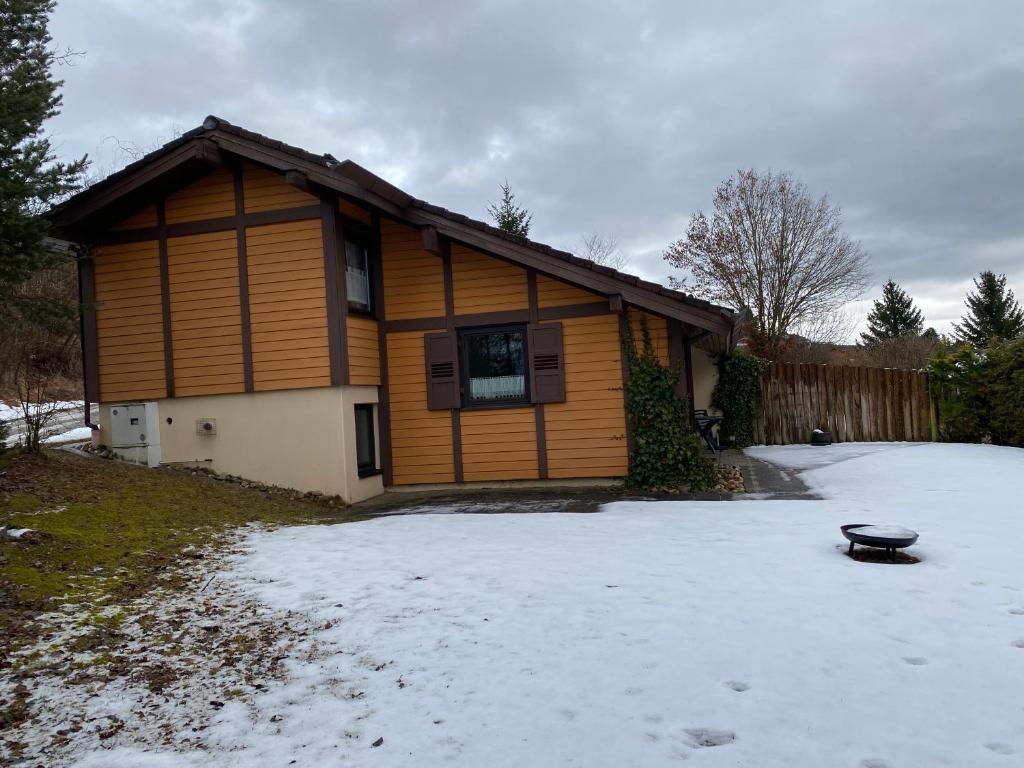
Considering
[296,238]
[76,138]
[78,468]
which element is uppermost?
[76,138]

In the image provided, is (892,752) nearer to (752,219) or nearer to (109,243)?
(109,243)

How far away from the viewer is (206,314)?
9.57 metres

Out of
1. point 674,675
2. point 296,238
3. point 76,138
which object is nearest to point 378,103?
point 296,238

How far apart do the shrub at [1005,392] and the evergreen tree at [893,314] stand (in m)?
34.0

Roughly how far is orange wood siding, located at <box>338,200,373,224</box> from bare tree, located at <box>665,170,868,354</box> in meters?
16.8

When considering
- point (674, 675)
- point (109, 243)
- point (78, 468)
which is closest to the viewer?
point (674, 675)

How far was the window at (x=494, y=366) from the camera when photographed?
32.4ft

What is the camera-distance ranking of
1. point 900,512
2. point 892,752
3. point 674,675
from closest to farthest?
point 892,752 < point 674,675 < point 900,512

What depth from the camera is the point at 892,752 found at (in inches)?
96.6

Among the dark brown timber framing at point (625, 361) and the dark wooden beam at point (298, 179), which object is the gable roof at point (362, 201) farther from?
the dark brown timber framing at point (625, 361)

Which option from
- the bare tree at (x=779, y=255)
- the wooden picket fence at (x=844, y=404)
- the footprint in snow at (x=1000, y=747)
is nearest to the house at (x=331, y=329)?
the wooden picket fence at (x=844, y=404)

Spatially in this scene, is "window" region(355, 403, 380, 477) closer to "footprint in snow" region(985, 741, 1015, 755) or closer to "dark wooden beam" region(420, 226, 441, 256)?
"dark wooden beam" region(420, 226, 441, 256)

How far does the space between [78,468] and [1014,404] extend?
47.0 ft

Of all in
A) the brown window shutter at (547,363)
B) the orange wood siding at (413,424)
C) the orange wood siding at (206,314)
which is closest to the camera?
the orange wood siding at (206,314)
